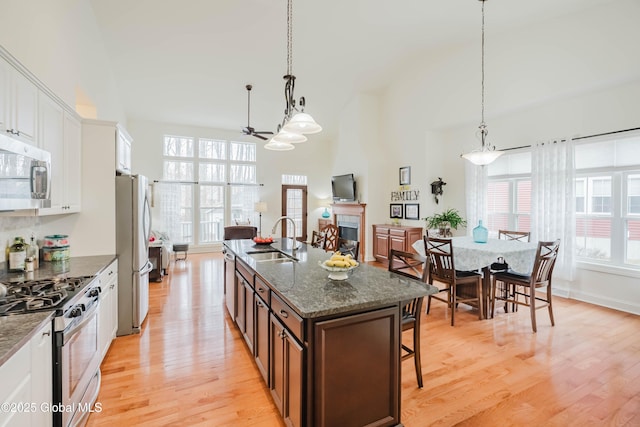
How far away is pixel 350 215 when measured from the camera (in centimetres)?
821

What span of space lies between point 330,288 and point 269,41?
14.8 feet

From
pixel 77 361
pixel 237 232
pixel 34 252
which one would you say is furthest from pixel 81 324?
pixel 237 232

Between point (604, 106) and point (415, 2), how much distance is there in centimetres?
294

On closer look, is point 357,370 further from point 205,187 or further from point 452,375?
point 205,187

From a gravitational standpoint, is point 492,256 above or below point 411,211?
below

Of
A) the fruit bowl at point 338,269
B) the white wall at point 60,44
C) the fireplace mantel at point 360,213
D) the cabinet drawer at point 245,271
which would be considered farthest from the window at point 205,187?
the fruit bowl at point 338,269

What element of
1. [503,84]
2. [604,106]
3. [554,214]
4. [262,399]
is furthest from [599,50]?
[262,399]

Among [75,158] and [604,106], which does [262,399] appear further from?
[604,106]

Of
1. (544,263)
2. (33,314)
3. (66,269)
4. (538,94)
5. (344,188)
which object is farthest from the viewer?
(344,188)

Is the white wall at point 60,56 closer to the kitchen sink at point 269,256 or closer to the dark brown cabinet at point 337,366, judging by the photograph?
the kitchen sink at point 269,256

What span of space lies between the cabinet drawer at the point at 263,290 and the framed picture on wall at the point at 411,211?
5.05 metres

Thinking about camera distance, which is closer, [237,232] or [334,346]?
[334,346]

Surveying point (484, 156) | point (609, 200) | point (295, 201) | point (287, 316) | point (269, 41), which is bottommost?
point (287, 316)

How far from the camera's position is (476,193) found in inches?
228
